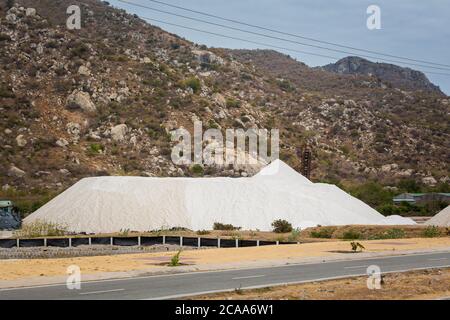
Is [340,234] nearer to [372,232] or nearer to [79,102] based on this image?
[372,232]

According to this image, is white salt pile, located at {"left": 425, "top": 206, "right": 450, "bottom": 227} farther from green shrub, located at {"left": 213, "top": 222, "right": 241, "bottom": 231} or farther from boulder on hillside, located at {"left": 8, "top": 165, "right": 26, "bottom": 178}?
boulder on hillside, located at {"left": 8, "top": 165, "right": 26, "bottom": 178}

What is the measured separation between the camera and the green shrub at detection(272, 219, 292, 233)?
173 ft

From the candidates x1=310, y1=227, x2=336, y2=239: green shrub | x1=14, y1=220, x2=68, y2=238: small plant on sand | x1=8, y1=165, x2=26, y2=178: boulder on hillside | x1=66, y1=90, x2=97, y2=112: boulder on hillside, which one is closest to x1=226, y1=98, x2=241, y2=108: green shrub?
x1=66, y1=90, x2=97, y2=112: boulder on hillside

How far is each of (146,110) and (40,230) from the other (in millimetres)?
46970

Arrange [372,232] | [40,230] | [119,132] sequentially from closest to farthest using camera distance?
[372,232] → [40,230] → [119,132]

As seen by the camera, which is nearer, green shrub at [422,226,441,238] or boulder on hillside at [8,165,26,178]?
green shrub at [422,226,441,238]

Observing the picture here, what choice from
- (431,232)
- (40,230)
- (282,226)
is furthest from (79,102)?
(431,232)

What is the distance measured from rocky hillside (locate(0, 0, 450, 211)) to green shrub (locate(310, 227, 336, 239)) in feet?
98.8

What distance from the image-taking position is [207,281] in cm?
1856

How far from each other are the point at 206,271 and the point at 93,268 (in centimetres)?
366

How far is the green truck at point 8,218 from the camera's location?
53.4 meters

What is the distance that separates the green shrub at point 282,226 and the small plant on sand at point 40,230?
53.7ft

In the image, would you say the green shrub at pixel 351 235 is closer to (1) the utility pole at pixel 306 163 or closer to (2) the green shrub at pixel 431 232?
(2) the green shrub at pixel 431 232

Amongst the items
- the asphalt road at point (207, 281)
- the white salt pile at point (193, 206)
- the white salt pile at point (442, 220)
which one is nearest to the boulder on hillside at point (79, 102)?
the white salt pile at point (193, 206)
